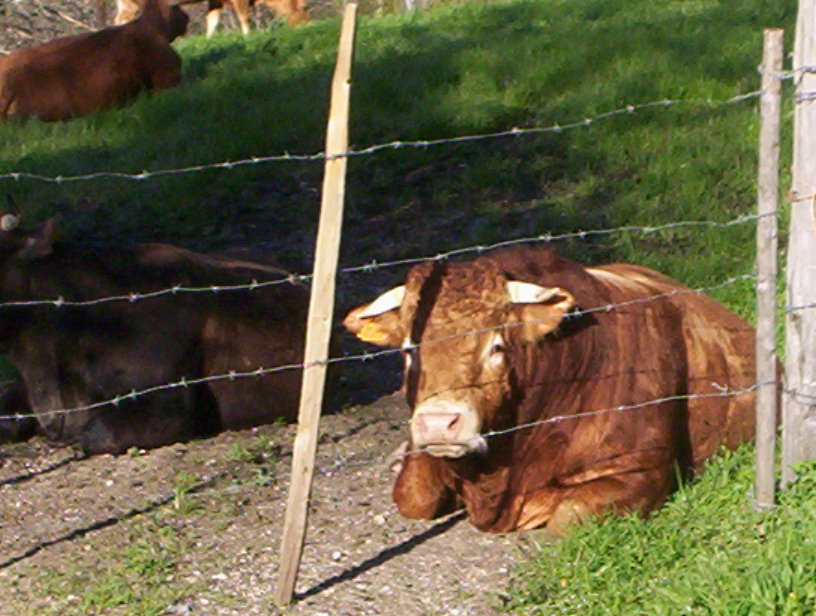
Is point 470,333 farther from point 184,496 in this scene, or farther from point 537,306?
point 184,496

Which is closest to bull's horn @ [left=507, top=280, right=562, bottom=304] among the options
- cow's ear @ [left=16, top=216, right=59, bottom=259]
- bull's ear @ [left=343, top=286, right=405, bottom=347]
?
bull's ear @ [left=343, top=286, right=405, bottom=347]

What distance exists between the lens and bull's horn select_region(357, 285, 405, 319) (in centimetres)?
581

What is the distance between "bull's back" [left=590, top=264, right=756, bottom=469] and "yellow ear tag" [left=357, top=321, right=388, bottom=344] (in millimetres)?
1018

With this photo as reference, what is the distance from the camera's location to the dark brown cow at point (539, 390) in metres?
5.59

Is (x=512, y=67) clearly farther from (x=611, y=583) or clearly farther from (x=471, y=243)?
(x=611, y=583)

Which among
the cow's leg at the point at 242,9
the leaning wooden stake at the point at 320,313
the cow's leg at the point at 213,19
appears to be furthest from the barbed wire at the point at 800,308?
the cow's leg at the point at 213,19

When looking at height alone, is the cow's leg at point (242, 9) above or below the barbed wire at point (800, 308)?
above

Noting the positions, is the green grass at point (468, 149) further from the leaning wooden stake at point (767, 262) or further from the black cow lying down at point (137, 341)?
the leaning wooden stake at point (767, 262)

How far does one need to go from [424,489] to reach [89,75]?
949 centimetres

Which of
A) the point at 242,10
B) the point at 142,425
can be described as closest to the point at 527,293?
the point at 142,425

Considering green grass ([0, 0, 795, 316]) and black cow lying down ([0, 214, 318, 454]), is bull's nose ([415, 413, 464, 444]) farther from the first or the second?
green grass ([0, 0, 795, 316])

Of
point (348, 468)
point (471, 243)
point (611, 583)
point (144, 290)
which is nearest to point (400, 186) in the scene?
point (471, 243)

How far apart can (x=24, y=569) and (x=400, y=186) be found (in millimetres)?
5906

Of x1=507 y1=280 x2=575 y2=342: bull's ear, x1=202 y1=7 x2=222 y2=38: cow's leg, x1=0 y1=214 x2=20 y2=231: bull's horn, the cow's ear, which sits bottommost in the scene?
x1=507 y1=280 x2=575 y2=342: bull's ear
